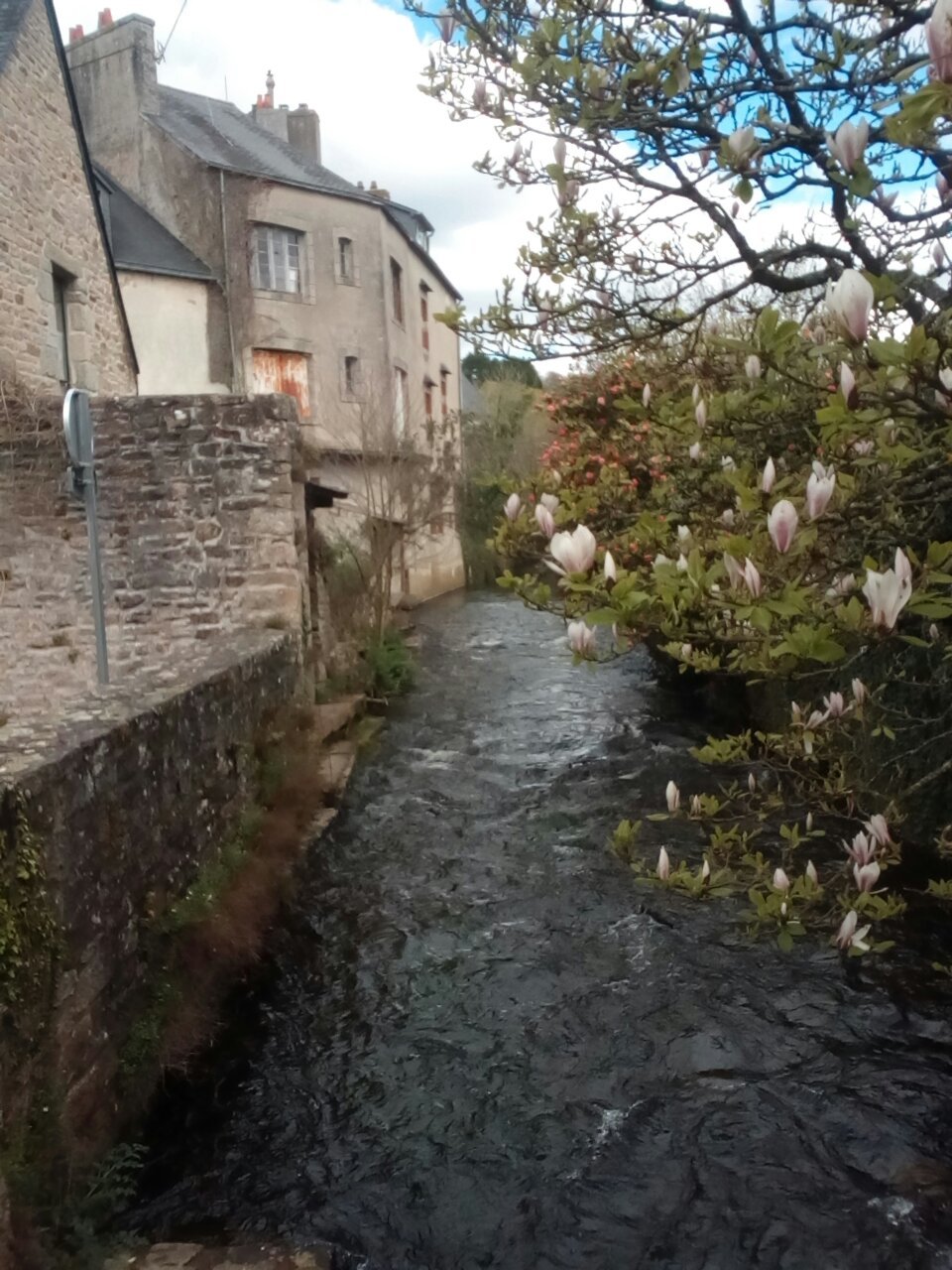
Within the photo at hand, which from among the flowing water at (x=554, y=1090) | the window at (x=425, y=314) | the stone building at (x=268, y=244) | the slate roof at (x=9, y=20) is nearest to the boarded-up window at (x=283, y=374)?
the stone building at (x=268, y=244)

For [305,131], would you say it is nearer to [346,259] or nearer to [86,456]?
[346,259]

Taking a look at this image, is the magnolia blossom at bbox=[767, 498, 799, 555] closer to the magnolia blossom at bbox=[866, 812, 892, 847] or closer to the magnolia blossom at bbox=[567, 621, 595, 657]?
the magnolia blossom at bbox=[567, 621, 595, 657]

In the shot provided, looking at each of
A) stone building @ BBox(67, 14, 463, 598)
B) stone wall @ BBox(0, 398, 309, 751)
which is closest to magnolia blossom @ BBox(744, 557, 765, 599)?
stone wall @ BBox(0, 398, 309, 751)

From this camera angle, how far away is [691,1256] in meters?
3.57

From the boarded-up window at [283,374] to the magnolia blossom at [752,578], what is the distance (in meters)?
18.8

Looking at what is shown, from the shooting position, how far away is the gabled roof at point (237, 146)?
19953 mm

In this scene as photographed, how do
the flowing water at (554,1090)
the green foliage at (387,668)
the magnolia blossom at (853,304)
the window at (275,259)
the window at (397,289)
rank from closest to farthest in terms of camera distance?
1. the magnolia blossom at (853,304)
2. the flowing water at (554,1090)
3. the green foliage at (387,668)
4. the window at (275,259)
5. the window at (397,289)

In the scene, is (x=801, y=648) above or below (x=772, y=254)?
below

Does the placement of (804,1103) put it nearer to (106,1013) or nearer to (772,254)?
(106,1013)

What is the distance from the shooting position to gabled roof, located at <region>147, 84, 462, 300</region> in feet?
65.5

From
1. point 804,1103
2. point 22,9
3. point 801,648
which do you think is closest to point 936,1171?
point 804,1103

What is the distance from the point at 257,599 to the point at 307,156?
63.2 feet

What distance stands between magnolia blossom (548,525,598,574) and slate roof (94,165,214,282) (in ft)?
55.3

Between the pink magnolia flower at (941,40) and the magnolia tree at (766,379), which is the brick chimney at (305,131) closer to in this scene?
the magnolia tree at (766,379)
